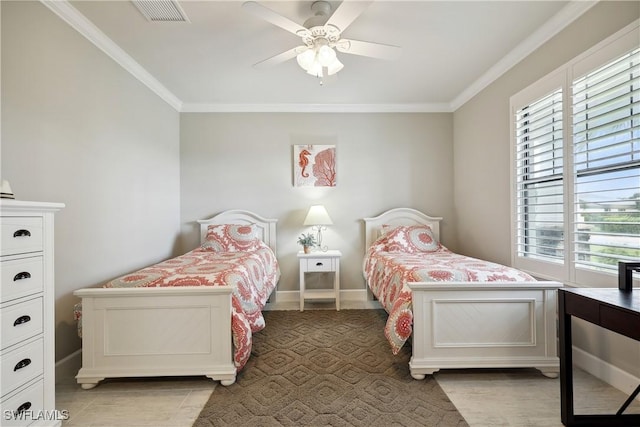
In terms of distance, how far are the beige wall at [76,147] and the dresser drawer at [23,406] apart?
0.79 metres

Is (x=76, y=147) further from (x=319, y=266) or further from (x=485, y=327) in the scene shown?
(x=485, y=327)

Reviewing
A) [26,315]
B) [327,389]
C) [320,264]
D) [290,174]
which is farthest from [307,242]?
[26,315]

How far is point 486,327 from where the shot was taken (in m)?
1.96

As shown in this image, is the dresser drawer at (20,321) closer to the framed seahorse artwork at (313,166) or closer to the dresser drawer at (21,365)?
the dresser drawer at (21,365)

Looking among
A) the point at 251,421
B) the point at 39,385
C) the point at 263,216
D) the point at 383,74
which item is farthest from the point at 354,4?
the point at 263,216


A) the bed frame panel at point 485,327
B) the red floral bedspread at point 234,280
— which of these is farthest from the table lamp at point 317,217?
the bed frame panel at point 485,327

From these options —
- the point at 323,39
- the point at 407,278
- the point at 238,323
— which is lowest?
the point at 238,323

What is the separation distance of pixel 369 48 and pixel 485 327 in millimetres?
2008

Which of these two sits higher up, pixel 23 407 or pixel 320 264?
pixel 320 264

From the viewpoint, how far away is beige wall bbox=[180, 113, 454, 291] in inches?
152

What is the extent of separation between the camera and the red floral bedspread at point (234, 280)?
6.26 ft

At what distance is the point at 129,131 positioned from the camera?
2.81 metres

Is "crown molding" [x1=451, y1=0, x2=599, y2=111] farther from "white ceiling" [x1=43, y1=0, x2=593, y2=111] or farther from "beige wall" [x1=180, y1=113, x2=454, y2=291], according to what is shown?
"beige wall" [x1=180, y1=113, x2=454, y2=291]

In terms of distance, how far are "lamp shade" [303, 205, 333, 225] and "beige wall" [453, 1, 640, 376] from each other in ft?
5.45
